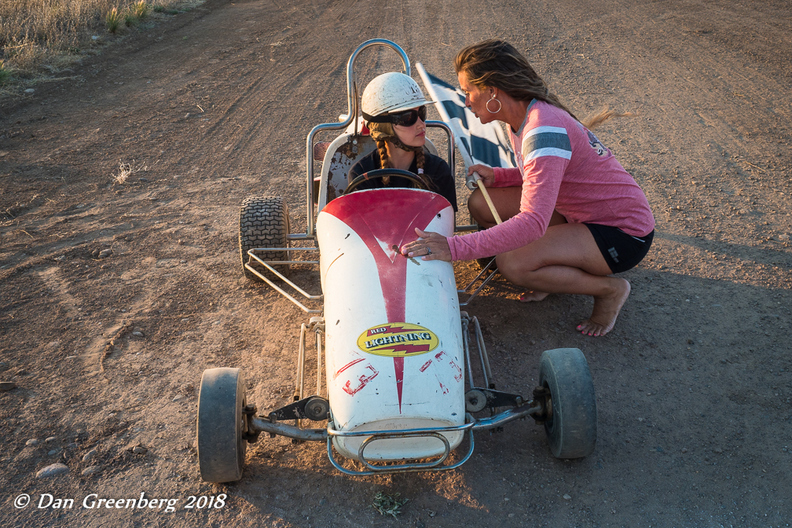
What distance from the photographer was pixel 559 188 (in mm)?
3682

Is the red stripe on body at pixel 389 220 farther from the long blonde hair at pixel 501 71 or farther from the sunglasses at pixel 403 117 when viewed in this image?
the long blonde hair at pixel 501 71

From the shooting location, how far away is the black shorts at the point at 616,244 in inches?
152

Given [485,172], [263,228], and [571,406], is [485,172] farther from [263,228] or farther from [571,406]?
[571,406]

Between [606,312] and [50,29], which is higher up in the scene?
[50,29]

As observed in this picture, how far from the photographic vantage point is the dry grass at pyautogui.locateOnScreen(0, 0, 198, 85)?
32.9ft

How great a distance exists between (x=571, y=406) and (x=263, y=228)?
2.90m

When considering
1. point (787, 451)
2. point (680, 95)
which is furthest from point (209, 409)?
point (680, 95)

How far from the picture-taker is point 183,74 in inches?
405

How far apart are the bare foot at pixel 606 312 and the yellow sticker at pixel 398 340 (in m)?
1.77

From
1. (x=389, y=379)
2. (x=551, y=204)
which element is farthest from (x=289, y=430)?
(x=551, y=204)

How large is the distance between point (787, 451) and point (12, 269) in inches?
231

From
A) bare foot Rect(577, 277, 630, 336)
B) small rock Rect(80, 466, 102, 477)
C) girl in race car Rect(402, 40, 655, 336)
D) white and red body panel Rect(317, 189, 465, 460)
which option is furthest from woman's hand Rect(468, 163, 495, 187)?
small rock Rect(80, 466, 102, 477)

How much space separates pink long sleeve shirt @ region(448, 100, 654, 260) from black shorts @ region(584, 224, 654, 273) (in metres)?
0.04

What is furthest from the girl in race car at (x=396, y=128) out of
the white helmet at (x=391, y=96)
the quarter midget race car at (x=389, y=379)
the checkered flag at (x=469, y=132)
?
the checkered flag at (x=469, y=132)
